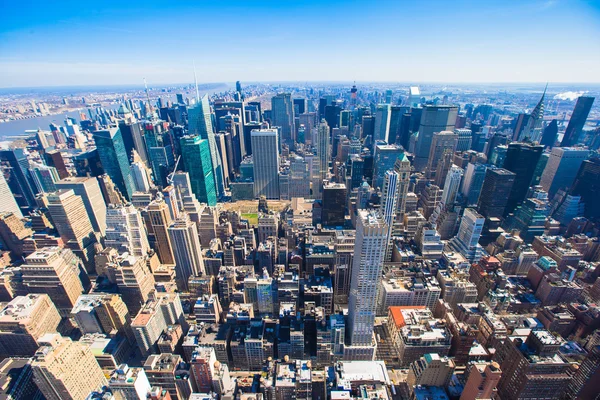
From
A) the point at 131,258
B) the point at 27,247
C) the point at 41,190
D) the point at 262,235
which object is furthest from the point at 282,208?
the point at 41,190

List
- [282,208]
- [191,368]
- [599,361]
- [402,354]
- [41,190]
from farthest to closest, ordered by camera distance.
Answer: [282,208], [41,190], [402,354], [191,368], [599,361]

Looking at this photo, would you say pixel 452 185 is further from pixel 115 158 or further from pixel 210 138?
pixel 115 158

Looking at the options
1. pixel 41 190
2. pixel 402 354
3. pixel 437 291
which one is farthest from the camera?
pixel 41 190

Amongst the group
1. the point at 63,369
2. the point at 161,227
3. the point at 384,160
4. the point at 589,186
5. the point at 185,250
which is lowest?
the point at 185,250

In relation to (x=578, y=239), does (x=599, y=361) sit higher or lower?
higher

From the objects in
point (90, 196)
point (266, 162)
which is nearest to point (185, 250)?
point (90, 196)

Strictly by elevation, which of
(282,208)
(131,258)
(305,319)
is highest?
(131,258)

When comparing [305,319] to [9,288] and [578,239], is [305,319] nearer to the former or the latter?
[9,288]
